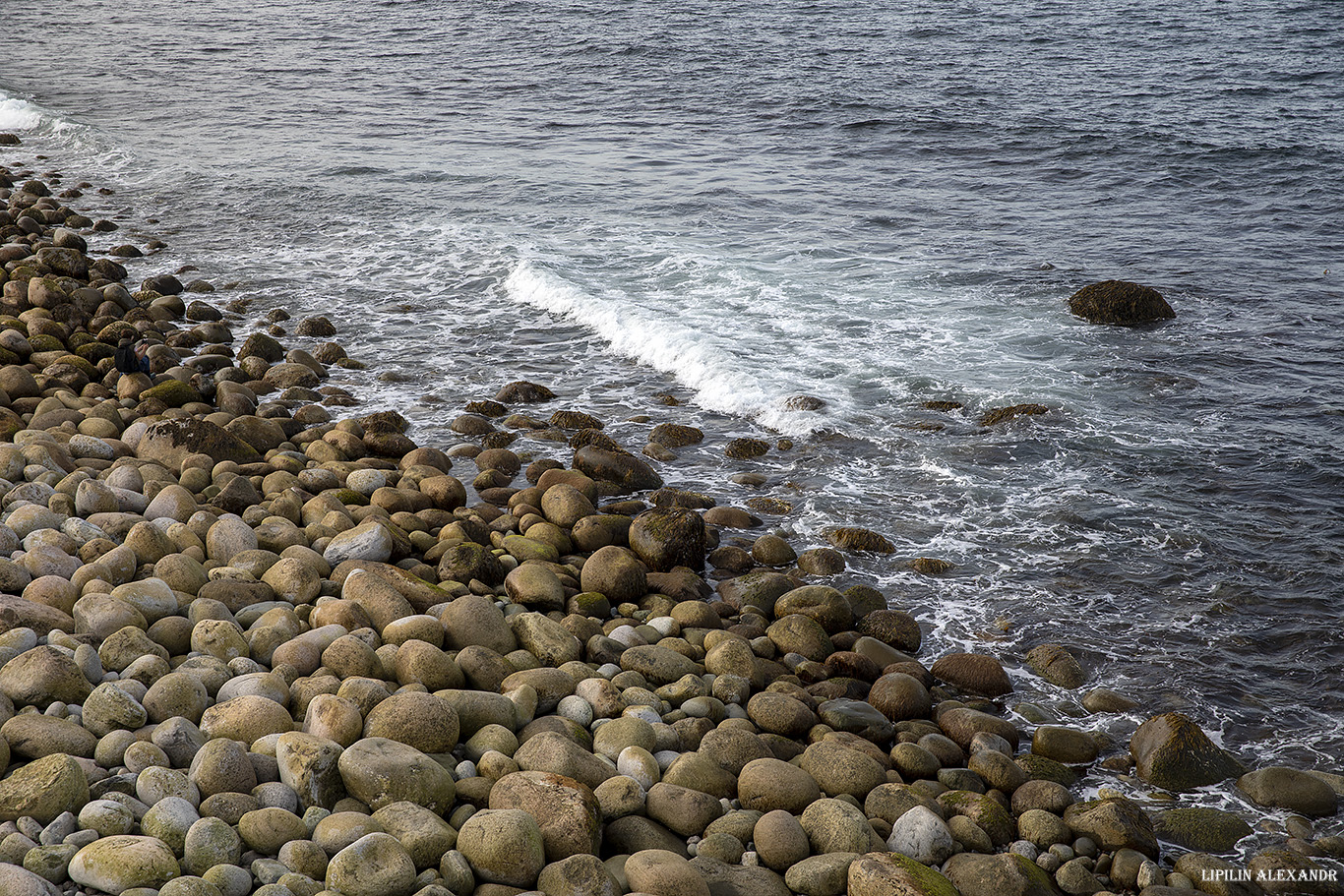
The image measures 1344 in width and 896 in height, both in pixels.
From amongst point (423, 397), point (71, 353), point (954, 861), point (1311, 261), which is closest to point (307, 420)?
point (423, 397)

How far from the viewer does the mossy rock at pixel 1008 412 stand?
972 centimetres

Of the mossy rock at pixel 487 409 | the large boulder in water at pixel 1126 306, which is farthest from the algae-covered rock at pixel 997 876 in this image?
the large boulder in water at pixel 1126 306

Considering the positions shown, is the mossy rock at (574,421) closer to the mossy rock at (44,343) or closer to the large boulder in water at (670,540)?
the large boulder in water at (670,540)

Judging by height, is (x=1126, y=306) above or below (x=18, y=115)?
below

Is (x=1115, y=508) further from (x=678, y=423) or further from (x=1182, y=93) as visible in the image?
(x=1182, y=93)

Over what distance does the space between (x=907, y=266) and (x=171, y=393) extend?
402 inches

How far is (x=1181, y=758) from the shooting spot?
17.8 feet

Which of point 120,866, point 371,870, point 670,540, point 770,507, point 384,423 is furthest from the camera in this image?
point 384,423

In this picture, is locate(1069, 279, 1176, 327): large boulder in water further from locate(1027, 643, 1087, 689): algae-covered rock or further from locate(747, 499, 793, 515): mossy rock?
locate(1027, 643, 1087, 689): algae-covered rock

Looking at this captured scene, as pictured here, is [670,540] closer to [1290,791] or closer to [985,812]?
[985,812]

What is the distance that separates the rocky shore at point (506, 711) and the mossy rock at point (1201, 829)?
1 centimetres

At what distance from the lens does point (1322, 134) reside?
19.4 m

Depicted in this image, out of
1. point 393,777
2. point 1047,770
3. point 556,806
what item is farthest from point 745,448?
point 393,777

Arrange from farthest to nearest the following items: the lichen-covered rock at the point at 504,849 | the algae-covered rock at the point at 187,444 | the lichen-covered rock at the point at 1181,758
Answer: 1. the algae-covered rock at the point at 187,444
2. the lichen-covered rock at the point at 1181,758
3. the lichen-covered rock at the point at 504,849
